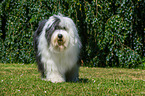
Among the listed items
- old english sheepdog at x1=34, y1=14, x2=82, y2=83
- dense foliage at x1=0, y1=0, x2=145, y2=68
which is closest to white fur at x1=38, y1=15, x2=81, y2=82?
old english sheepdog at x1=34, y1=14, x2=82, y2=83

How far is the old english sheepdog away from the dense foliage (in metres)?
2.81

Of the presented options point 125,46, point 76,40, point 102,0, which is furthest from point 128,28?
point 76,40

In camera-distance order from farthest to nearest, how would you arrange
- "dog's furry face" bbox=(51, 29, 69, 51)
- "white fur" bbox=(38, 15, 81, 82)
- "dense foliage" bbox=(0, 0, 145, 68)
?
1. "dense foliage" bbox=(0, 0, 145, 68)
2. "white fur" bbox=(38, 15, 81, 82)
3. "dog's furry face" bbox=(51, 29, 69, 51)

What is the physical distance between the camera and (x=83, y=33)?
7.14m

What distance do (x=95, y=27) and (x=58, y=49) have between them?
3.19 m

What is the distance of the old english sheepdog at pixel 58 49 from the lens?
12.1 feet

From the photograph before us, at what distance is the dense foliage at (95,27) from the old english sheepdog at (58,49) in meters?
2.81

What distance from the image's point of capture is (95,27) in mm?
6734

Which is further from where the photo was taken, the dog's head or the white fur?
the white fur

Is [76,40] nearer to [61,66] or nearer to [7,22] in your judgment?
[61,66]

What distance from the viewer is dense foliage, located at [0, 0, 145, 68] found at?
661 centimetres

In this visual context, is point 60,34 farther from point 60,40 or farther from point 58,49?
point 58,49

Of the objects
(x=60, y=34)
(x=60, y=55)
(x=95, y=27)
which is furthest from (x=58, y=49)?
(x=95, y=27)

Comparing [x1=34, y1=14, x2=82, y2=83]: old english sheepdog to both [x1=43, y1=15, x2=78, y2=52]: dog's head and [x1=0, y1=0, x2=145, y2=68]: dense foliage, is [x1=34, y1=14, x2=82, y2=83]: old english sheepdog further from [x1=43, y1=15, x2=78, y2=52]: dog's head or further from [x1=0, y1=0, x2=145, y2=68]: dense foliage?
[x1=0, y1=0, x2=145, y2=68]: dense foliage
